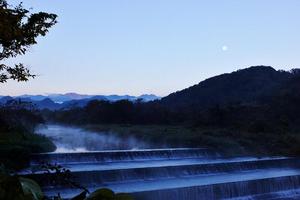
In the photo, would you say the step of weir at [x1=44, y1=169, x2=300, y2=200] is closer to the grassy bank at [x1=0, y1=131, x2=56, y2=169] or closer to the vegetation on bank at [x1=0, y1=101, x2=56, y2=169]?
the grassy bank at [x1=0, y1=131, x2=56, y2=169]

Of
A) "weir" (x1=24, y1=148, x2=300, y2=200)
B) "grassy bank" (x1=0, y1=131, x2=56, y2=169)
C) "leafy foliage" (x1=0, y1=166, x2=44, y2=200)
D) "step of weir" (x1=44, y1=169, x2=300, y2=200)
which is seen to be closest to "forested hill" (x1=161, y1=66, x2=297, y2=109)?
"weir" (x1=24, y1=148, x2=300, y2=200)

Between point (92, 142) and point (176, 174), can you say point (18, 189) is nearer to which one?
point (176, 174)

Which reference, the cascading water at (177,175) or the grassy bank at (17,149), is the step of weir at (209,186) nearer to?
the cascading water at (177,175)

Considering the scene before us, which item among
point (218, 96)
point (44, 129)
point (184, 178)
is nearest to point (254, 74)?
point (218, 96)

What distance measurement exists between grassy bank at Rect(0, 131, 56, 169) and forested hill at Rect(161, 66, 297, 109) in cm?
3165

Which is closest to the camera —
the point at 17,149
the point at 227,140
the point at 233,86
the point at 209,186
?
the point at 209,186

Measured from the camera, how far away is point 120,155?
1495 centimetres

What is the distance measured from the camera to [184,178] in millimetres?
13617

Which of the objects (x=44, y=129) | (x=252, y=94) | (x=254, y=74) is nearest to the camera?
(x=44, y=129)

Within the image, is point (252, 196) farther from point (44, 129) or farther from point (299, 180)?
point (44, 129)

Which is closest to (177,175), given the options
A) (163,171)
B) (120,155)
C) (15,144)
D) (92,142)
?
(163,171)

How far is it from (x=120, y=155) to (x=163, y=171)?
188 centimetres

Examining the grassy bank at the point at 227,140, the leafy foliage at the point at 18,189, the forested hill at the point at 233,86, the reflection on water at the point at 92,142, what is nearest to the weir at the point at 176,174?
the grassy bank at the point at 227,140

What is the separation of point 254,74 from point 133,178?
41116mm
